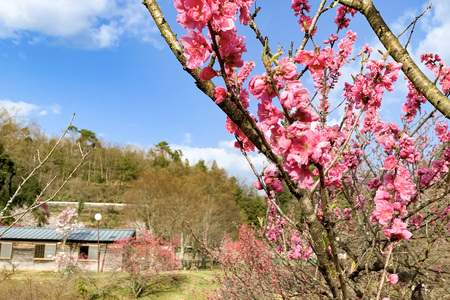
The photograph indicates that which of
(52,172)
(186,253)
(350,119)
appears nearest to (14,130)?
(52,172)

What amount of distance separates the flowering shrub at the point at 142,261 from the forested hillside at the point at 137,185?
120 inches

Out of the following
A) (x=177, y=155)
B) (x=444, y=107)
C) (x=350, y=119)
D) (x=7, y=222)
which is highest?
(x=177, y=155)

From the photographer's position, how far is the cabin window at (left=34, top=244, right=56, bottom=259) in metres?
17.1

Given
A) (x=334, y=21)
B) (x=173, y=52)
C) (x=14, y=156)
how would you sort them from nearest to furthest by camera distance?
(x=173, y=52), (x=334, y=21), (x=14, y=156)

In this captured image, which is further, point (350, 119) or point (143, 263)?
point (143, 263)

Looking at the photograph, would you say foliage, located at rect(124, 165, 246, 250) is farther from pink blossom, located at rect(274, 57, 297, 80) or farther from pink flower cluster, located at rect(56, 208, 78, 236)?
pink blossom, located at rect(274, 57, 297, 80)

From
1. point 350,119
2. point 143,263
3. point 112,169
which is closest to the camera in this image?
point 350,119

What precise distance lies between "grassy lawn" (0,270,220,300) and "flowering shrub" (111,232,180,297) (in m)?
0.38

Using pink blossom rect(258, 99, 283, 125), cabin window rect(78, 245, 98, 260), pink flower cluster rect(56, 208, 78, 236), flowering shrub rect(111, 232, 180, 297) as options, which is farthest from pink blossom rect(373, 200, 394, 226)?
cabin window rect(78, 245, 98, 260)

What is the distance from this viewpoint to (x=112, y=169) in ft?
147

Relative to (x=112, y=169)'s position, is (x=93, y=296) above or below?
below

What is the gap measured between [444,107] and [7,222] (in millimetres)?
27076

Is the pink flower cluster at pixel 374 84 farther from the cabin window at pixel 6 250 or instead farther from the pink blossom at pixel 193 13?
the cabin window at pixel 6 250

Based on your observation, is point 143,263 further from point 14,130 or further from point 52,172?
point 14,130
